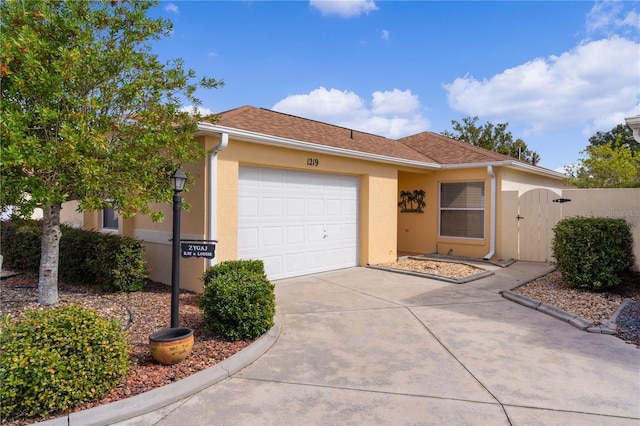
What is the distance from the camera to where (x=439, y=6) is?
9062mm

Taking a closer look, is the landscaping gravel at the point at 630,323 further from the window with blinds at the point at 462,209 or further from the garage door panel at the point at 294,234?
the garage door panel at the point at 294,234

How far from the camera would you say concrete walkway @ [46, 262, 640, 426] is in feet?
9.48

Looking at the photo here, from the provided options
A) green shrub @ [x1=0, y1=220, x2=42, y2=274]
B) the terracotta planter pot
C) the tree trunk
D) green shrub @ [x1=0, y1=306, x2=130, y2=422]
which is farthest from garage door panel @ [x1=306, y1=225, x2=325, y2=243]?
green shrub @ [x1=0, y1=220, x2=42, y2=274]

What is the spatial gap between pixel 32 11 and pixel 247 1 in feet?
13.4

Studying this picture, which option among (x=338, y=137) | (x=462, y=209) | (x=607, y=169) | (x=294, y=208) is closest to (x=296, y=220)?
(x=294, y=208)

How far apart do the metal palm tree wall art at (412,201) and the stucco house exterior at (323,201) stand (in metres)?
0.04

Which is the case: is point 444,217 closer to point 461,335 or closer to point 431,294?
point 431,294

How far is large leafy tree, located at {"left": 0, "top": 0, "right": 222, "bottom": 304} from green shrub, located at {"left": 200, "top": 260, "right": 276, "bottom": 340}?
1794 millimetres

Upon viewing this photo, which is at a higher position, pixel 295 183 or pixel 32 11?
pixel 32 11

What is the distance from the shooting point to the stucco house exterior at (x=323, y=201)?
6789mm

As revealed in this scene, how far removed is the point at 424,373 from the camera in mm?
3641

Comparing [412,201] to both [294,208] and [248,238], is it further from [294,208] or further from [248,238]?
[248,238]

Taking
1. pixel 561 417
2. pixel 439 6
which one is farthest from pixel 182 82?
pixel 439 6

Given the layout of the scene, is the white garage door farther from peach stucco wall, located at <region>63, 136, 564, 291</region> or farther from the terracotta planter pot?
the terracotta planter pot
